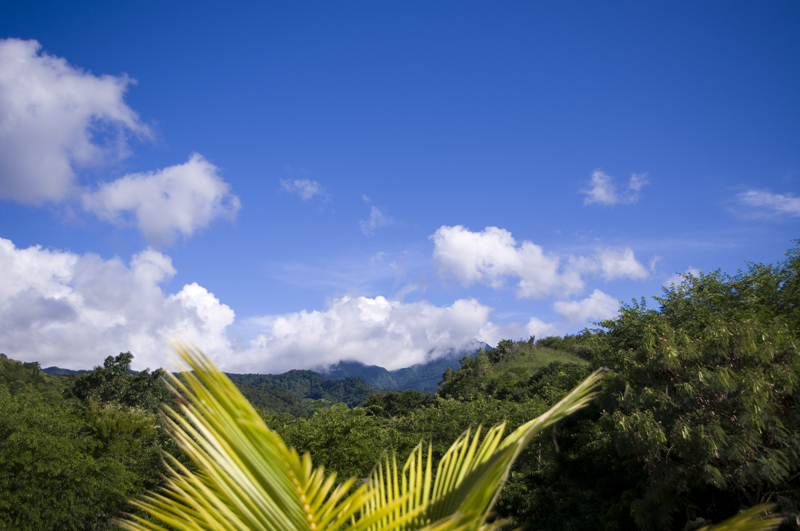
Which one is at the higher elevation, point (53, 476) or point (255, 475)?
point (255, 475)

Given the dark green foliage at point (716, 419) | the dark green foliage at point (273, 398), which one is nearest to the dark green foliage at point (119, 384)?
the dark green foliage at point (716, 419)

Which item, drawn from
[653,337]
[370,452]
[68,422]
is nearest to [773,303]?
[653,337]

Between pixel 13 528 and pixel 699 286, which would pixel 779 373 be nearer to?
pixel 699 286

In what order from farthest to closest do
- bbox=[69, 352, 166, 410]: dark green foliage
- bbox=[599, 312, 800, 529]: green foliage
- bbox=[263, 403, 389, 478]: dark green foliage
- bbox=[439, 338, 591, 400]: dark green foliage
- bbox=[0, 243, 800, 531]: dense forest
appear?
bbox=[69, 352, 166, 410]: dark green foliage → bbox=[439, 338, 591, 400]: dark green foliage → bbox=[263, 403, 389, 478]: dark green foliage → bbox=[0, 243, 800, 531]: dense forest → bbox=[599, 312, 800, 529]: green foliage

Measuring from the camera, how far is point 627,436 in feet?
38.5

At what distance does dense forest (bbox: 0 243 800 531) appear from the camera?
34.5 ft

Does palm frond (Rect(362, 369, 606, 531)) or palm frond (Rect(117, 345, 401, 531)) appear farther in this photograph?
palm frond (Rect(362, 369, 606, 531))

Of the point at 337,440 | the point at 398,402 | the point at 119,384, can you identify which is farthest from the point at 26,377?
the point at 337,440

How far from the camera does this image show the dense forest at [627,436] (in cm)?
1052

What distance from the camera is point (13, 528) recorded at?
16.0m

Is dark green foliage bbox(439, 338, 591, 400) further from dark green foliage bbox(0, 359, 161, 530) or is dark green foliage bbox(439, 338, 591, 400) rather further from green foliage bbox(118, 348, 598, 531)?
green foliage bbox(118, 348, 598, 531)

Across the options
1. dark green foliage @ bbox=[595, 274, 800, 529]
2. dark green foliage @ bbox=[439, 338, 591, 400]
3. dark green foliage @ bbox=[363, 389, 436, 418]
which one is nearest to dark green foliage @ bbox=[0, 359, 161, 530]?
dark green foliage @ bbox=[595, 274, 800, 529]

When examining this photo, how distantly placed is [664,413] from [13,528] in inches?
908

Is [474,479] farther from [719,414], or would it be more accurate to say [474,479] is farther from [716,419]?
[719,414]
